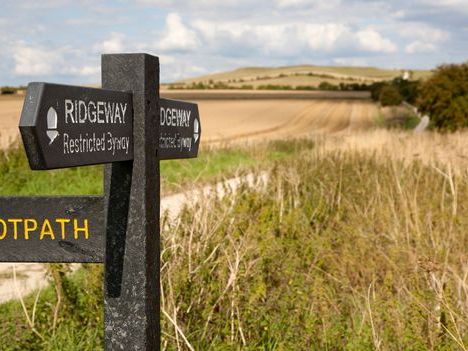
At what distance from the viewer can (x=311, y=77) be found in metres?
109

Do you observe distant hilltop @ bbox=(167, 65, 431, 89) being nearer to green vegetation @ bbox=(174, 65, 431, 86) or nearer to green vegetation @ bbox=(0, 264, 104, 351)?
green vegetation @ bbox=(174, 65, 431, 86)

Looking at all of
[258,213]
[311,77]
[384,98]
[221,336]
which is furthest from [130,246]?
[311,77]

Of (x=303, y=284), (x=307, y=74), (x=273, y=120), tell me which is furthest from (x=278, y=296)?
(x=307, y=74)

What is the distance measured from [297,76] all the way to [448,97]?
3602 inches

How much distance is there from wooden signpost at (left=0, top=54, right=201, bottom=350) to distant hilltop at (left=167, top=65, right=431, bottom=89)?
299 ft

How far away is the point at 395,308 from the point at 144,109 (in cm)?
211

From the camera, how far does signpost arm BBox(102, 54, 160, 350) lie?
7.24ft

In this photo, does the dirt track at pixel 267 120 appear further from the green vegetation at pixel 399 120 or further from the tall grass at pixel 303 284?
the tall grass at pixel 303 284

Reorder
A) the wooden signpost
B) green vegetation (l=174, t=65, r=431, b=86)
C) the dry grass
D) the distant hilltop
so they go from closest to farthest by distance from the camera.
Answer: the wooden signpost < the dry grass < the distant hilltop < green vegetation (l=174, t=65, r=431, b=86)

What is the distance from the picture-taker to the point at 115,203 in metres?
2.23

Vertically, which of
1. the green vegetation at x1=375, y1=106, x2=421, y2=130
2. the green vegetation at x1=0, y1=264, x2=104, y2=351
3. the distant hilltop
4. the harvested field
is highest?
the green vegetation at x1=0, y1=264, x2=104, y2=351

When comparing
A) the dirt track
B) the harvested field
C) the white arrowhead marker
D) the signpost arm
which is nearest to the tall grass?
the signpost arm

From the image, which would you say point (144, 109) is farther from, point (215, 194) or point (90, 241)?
point (215, 194)

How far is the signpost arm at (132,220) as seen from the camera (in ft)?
7.24
